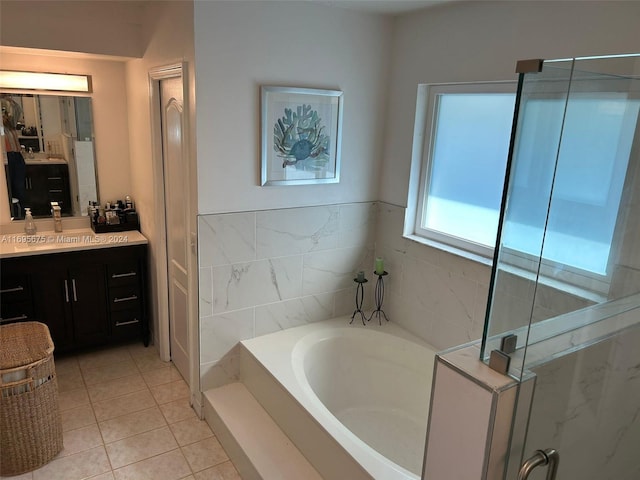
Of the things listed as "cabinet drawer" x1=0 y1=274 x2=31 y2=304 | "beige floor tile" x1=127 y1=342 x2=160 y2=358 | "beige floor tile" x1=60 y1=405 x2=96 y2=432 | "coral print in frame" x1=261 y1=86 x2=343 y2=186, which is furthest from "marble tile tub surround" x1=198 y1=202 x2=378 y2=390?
"cabinet drawer" x1=0 y1=274 x2=31 y2=304

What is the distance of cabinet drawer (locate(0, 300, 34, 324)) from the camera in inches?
120

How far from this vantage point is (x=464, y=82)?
2578mm

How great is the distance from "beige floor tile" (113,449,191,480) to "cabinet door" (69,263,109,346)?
3.99ft

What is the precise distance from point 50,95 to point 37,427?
2.22m

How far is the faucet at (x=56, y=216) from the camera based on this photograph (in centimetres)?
346

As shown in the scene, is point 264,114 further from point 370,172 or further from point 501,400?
point 501,400

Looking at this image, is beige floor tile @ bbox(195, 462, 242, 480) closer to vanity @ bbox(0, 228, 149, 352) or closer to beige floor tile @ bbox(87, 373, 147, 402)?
beige floor tile @ bbox(87, 373, 147, 402)

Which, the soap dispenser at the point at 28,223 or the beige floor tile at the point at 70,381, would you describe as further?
the soap dispenser at the point at 28,223

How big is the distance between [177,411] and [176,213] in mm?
1244

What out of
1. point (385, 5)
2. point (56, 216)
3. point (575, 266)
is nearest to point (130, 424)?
point (56, 216)

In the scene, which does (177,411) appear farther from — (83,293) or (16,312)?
(16,312)

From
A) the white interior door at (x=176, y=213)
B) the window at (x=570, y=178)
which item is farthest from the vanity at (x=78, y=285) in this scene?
the window at (x=570, y=178)

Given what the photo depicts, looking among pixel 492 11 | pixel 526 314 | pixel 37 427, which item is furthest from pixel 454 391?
pixel 37 427

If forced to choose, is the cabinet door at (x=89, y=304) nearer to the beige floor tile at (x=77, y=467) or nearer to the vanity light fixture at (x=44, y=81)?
the beige floor tile at (x=77, y=467)
